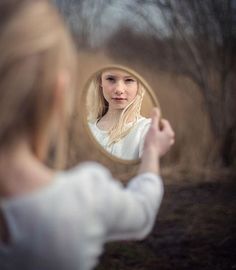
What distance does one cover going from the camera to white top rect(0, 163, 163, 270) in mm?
677

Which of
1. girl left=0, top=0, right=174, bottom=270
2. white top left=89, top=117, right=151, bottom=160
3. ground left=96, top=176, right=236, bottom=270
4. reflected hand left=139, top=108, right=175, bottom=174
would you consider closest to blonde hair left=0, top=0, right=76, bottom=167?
girl left=0, top=0, right=174, bottom=270

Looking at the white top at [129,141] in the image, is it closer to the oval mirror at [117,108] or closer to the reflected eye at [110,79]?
the oval mirror at [117,108]

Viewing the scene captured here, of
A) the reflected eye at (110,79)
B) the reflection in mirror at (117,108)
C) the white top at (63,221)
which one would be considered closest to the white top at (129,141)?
the reflection in mirror at (117,108)

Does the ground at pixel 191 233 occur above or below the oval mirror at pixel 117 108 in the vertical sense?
below

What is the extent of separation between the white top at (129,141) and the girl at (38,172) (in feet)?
1.31

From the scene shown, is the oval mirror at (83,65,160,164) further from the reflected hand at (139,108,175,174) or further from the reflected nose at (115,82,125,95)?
the reflected hand at (139,108,175,174)

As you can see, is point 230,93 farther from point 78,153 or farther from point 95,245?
point 95,245

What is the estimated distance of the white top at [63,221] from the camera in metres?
0.68

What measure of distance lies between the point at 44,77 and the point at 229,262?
761 mm

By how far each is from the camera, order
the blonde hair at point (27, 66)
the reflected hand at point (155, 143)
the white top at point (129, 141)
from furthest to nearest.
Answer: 1. the white top at point (129, 141)
2. the reflected hand at point (155, 143)
3. the blonde hair at point (27, 66)

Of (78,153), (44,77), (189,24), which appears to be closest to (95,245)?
(44,77)

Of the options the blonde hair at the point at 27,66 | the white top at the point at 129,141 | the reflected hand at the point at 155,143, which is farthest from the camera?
the white top at the point at 129,141

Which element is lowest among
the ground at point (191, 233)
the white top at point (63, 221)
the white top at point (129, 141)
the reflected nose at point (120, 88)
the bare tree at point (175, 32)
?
the ground at point (191, 233)

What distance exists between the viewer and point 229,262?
1.24 metres
